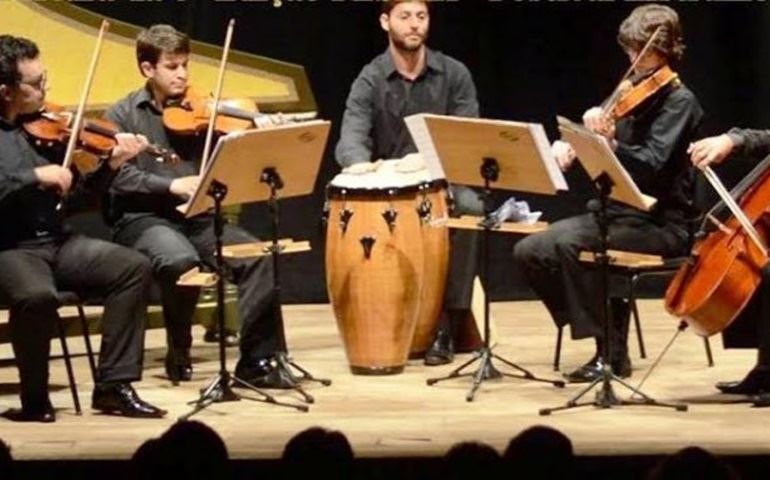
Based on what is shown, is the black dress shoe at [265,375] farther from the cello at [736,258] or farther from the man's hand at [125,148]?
the cello at [736,258]

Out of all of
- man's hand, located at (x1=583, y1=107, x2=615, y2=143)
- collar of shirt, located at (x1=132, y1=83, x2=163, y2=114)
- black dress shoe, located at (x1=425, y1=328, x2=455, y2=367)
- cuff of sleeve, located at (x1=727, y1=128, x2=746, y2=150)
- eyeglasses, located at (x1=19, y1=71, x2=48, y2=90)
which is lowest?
black dress shoe, located at (x1=425, y1=328, x2=455, y2=367)

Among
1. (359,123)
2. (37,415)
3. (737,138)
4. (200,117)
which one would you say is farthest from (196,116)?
(737,138)

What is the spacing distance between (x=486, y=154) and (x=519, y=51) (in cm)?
251

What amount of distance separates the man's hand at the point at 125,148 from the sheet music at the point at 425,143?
952 mm

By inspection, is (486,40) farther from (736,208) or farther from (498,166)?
(736,208)

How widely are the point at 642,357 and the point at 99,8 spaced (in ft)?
10.5

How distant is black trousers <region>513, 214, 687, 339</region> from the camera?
6.18 metres

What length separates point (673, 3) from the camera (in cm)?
820

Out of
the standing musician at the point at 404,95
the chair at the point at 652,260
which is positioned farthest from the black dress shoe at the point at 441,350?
the chair at the point at 652,260

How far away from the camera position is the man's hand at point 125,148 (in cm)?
579

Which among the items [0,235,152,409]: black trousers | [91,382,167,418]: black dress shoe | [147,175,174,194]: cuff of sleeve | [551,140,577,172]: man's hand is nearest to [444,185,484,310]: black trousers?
[551,140,577,172]: man's hand

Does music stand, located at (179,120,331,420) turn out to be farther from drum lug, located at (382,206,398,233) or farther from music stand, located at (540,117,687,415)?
music stand, located at (540,117,687,415)

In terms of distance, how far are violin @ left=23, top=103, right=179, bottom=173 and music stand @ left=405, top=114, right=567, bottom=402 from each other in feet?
3.50

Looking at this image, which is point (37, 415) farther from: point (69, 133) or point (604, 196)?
point (604, 196)
